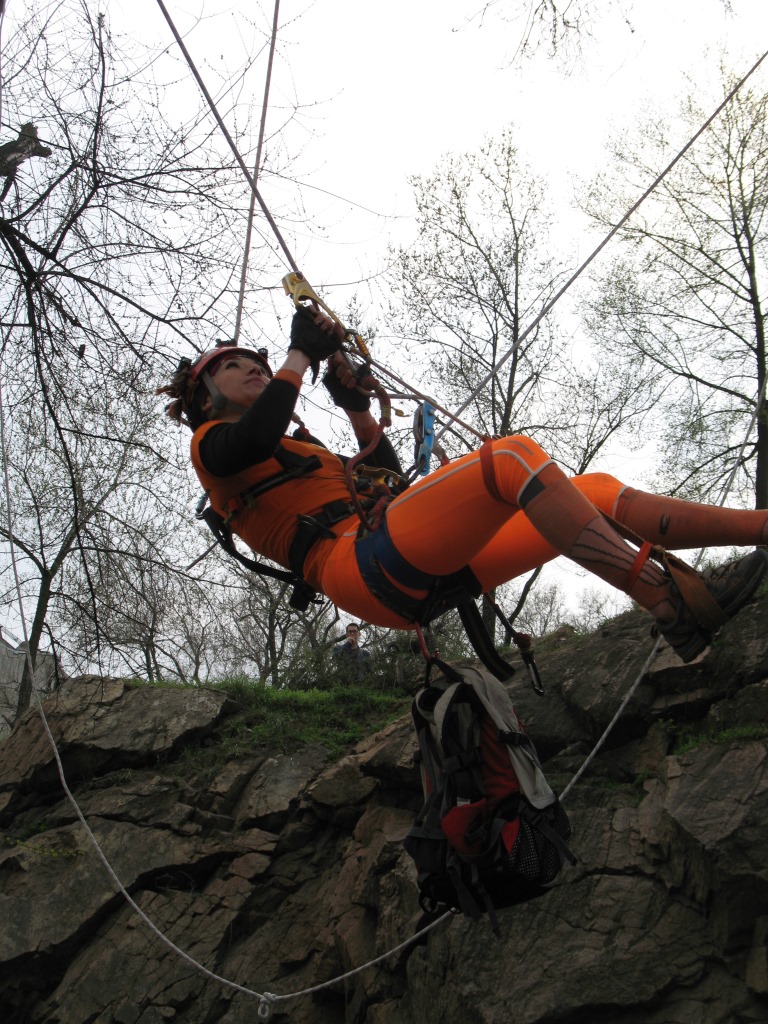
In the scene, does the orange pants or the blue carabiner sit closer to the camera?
the orange pants

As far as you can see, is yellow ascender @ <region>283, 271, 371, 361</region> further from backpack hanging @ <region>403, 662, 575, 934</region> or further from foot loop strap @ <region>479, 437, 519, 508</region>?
backpack hanging @ <region>403, 662, 575, 934</region>

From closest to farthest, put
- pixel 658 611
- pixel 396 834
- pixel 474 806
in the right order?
pixel 658 611 → pixel 474 806 → pixel 396 834

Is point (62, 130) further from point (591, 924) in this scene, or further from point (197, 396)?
point (591, 924)

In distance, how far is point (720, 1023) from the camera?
3354 mm

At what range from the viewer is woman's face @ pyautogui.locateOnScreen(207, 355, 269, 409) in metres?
3.35

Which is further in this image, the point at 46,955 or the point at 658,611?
the point at 46,955

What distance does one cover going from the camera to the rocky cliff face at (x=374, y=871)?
3.64 metres

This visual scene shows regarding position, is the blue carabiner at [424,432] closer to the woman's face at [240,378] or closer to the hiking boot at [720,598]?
the woman's face at [240,378]

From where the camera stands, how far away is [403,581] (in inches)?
111

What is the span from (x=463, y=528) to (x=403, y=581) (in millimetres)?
310

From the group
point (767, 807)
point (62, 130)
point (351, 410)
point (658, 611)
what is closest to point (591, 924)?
point (767, 807)

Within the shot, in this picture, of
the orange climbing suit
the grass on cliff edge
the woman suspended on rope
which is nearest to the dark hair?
the woman suspended on rope

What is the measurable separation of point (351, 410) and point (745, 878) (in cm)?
249

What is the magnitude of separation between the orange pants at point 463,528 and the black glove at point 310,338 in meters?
0.62
